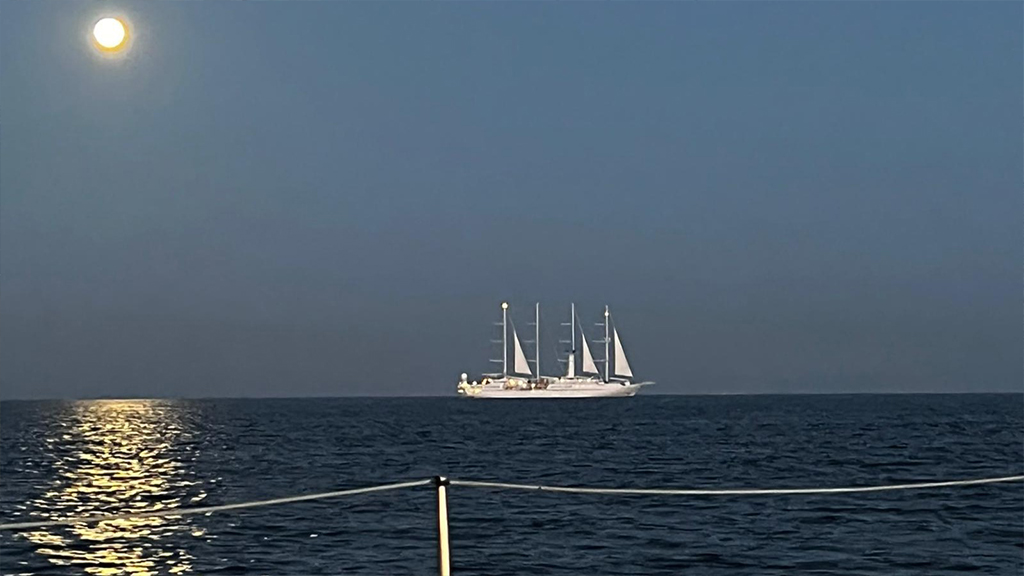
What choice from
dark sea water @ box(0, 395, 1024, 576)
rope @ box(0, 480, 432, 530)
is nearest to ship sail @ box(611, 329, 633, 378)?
dark sea water @ box(0, 395, 1024, 576)

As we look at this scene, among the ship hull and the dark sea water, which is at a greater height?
the ship hull

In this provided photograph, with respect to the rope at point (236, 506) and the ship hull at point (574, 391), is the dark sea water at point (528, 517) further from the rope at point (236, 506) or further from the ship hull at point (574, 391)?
the ship hull at point (574, 391)

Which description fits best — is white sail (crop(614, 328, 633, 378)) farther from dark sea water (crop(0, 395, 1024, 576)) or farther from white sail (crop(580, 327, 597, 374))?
dark sea water (crop(0, 395, 1024, 576))

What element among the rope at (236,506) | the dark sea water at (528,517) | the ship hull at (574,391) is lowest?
the dark sea water at (528,517)

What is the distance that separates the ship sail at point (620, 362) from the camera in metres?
148

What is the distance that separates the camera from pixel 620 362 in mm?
147500

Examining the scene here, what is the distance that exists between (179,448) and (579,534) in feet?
→ 129

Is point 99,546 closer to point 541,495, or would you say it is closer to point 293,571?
point 293,571

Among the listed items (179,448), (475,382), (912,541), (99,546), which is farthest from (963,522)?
(475,382)

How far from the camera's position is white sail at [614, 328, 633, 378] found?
147500mm

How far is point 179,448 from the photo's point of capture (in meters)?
57.2

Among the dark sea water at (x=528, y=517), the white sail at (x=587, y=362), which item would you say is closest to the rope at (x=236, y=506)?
the dark sea water at (x=528, y=517)

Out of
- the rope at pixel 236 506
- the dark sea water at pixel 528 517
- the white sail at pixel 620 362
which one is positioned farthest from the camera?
the white sail at pixel 620 362

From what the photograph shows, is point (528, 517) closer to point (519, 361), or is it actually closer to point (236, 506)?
point (236, 506)
